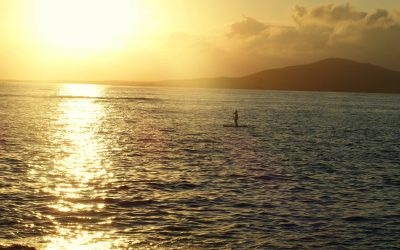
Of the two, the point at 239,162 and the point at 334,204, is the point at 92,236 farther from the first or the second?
the point at 239,162

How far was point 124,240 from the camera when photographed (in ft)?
67.3

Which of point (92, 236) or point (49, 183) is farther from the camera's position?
point (49, 183)

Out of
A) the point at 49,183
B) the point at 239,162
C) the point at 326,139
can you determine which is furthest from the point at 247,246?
the point at 326,139

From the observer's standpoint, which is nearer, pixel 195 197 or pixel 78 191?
pixel 195 197

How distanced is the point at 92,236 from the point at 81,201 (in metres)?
6.60

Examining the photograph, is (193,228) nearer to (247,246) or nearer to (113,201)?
(247,246)

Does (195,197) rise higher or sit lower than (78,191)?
lower

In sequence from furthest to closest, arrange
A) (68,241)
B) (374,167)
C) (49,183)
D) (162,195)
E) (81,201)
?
(374,167) < (49,183) < (162,195) < (81,201) < (68,241)

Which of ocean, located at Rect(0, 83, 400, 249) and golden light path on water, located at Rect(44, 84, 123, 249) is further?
ocean, located at Rect(0, 83, 400, 249)

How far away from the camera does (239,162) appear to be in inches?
1751

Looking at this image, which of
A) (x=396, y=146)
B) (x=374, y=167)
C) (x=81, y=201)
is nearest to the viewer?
(x=81, y=201)

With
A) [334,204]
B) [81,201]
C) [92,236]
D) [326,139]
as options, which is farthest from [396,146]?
[92,236]

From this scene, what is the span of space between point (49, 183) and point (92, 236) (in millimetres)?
12147

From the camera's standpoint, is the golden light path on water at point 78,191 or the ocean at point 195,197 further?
the ocean at point 195,197
